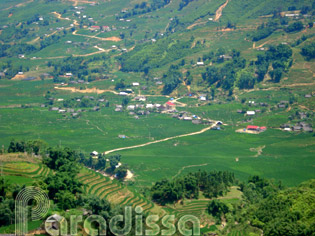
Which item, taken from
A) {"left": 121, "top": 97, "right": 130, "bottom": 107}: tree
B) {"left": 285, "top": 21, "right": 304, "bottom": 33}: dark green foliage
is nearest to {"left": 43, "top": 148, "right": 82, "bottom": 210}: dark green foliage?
{"left": 121, "top": 97, "right": 130, "bottom": 107}: tree

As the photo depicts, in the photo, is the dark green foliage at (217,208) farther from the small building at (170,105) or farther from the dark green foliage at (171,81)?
the dark green foliage at (171,81)

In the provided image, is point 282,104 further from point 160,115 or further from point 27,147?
point 27,147

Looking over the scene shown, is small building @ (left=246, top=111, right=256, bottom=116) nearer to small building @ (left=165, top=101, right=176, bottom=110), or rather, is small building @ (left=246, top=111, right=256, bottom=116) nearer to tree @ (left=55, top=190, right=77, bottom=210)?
small building @ (left=165, top=101, right=176, bottom=110)

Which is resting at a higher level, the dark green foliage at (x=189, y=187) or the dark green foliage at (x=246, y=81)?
the dark green foliage at (x=189, y=187)

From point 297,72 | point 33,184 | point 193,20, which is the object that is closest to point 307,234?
point 33,184

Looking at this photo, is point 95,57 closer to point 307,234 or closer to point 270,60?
point 270,60

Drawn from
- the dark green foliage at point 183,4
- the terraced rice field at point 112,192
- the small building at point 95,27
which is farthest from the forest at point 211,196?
the dark green foliage at point 183,4
